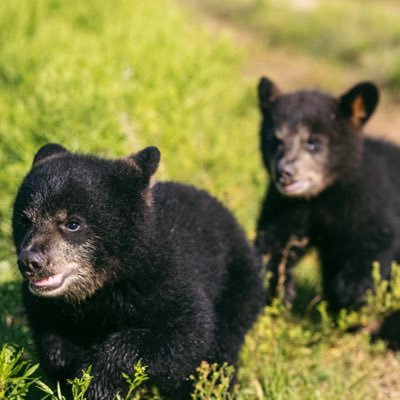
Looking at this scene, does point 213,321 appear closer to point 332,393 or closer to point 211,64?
point 332,393

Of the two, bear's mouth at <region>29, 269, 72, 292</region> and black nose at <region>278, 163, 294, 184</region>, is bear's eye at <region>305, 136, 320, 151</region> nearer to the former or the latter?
black nose at <region>278, 163, 294, 184</region>

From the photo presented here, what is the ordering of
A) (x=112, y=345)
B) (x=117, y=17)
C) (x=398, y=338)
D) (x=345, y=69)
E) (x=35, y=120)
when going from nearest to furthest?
(x=112, y=345) → (x=398, y=338) → (x=35, y=120) → (x=117, y=17) → (x=345, y=69)

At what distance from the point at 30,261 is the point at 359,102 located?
3827 millimetres

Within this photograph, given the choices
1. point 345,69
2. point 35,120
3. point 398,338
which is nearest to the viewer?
point 398,338

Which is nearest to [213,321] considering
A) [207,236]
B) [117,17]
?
[207,236]

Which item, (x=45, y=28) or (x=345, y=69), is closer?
(x=45, y=28)

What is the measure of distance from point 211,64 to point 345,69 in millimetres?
5197

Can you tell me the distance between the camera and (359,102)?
7.09 m

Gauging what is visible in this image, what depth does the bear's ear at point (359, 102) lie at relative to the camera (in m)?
7.04

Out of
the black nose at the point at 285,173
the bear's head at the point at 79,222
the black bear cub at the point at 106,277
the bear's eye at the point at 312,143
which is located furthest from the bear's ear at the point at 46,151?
the bear's eye at the point at 312,143

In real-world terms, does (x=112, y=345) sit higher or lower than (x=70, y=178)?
lower

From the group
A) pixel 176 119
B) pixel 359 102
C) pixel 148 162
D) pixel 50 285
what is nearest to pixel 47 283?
pixel 50 285

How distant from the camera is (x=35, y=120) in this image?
8.79 meters

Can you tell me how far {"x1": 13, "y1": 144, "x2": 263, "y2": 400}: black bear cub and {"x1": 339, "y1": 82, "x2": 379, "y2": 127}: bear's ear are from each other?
2758 mm
